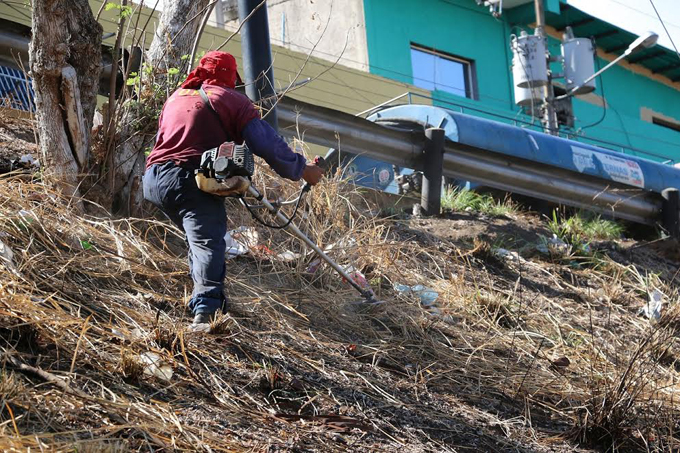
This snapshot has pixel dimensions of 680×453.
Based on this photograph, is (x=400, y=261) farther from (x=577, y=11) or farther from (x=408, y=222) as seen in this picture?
(x=577, y=11)

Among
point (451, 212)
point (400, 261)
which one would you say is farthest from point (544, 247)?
point (400, 261)

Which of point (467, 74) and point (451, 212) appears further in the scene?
point (467, 74)

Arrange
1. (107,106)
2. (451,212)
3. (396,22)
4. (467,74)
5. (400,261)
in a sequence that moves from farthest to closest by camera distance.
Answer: (467,74), (396,22), (451,212), (400,261), (107,106)

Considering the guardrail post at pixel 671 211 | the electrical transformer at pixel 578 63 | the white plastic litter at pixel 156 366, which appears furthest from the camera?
the electrical transformer at pixel 578 63

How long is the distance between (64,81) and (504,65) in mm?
17045

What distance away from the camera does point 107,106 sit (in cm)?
620

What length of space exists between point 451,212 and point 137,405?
586 cm

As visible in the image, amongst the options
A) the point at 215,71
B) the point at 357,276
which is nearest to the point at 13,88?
the point at 215,71

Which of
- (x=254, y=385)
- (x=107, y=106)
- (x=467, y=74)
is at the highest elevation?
(x=467, y=74)

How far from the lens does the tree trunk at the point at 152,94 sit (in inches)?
245

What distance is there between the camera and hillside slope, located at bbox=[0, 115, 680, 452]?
372 cm

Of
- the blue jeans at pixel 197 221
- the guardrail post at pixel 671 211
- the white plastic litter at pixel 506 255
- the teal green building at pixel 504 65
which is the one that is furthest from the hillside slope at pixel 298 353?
the teal green building at pixel 504 65

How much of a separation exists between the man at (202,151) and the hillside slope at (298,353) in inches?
14.6

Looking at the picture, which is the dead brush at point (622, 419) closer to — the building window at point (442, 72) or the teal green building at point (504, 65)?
the teal green building at point (504, 65)
